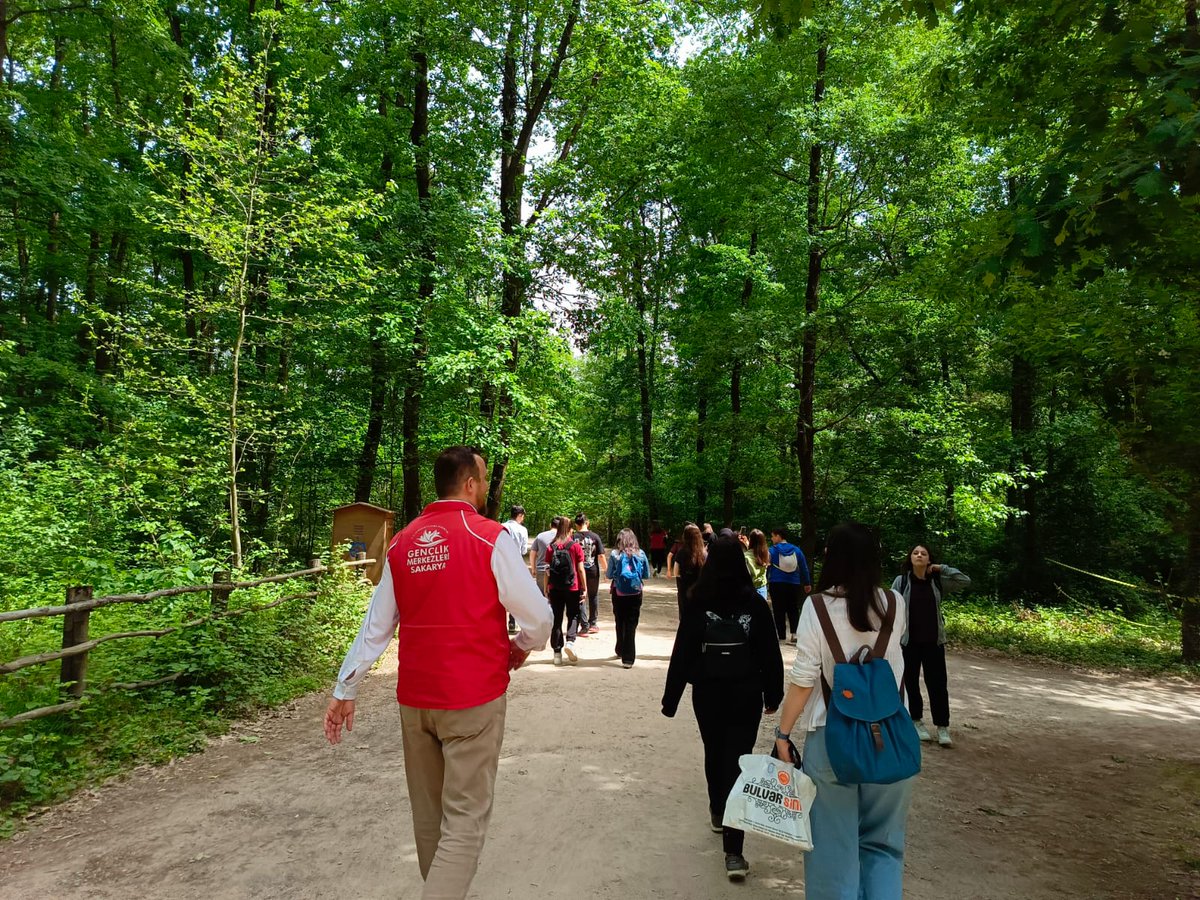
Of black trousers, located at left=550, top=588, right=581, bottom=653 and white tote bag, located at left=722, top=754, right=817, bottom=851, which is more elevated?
white tote bag, located at left=722, top=754, right=817, bottom=851

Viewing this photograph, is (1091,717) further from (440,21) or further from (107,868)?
(440,21)

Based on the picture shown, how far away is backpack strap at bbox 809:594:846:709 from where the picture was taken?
2.81 m

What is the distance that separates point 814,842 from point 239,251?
29.1 ft

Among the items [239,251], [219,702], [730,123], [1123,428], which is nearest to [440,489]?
[219,702]

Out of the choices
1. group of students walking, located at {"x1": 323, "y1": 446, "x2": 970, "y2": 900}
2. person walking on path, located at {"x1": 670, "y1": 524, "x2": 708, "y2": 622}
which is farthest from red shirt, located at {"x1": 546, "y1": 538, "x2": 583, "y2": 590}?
group of students walking, located at {"x1": 323, "y1": 446, "x2": 970, "y2": 900}

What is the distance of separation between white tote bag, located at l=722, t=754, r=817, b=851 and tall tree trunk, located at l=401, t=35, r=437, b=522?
10499 mm

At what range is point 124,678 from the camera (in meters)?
6.22

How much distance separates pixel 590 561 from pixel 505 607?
7.95 m

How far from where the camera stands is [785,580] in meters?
10.5

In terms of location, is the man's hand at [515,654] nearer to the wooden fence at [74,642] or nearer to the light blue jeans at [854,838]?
the light blue jeans at [854,838]

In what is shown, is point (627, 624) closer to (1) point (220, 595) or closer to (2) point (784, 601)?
(2) point (784, 601)

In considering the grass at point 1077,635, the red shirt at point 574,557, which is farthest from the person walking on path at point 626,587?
the grass at point 1077,635

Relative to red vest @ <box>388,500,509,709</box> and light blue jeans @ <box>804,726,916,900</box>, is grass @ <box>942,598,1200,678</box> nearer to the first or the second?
light blue jeans @ <box>804,726,916,900</box>

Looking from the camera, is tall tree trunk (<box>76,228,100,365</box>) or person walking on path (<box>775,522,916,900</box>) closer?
person walking on path (<box>775,522,916,900</box>)
